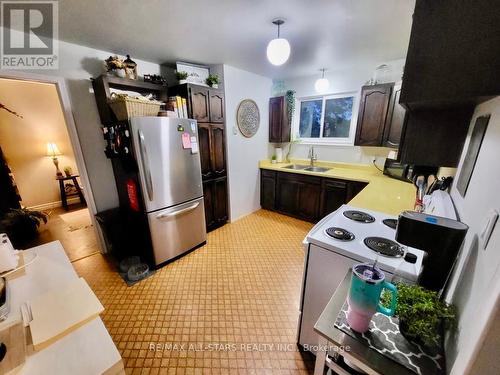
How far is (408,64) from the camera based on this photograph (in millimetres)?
882

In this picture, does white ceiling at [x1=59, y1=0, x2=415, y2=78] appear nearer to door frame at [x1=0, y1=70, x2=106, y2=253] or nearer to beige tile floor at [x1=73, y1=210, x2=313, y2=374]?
door frame at [x1=0, y1=70, x2=106, y2=253]

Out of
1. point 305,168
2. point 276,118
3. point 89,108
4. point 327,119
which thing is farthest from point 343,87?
point 89,108

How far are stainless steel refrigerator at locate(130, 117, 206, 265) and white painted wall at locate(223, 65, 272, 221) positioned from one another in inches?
34.7

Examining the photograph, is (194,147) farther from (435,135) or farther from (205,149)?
(435,135)

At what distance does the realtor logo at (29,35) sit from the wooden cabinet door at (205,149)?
1.50 m

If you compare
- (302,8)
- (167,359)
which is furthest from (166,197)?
(302,8)

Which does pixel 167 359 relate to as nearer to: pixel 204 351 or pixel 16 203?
pixel 204 351

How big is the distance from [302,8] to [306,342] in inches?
95.2

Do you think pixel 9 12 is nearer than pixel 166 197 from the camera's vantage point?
Yes

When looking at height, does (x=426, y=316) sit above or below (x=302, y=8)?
below

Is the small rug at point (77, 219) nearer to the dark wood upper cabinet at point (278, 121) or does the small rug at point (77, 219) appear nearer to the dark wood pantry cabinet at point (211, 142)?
the dark wood pantry cabinet at point (211, 142)

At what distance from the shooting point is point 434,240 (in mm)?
758

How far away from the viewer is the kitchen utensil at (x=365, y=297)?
69 cm

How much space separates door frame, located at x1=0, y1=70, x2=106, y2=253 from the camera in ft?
6.06
